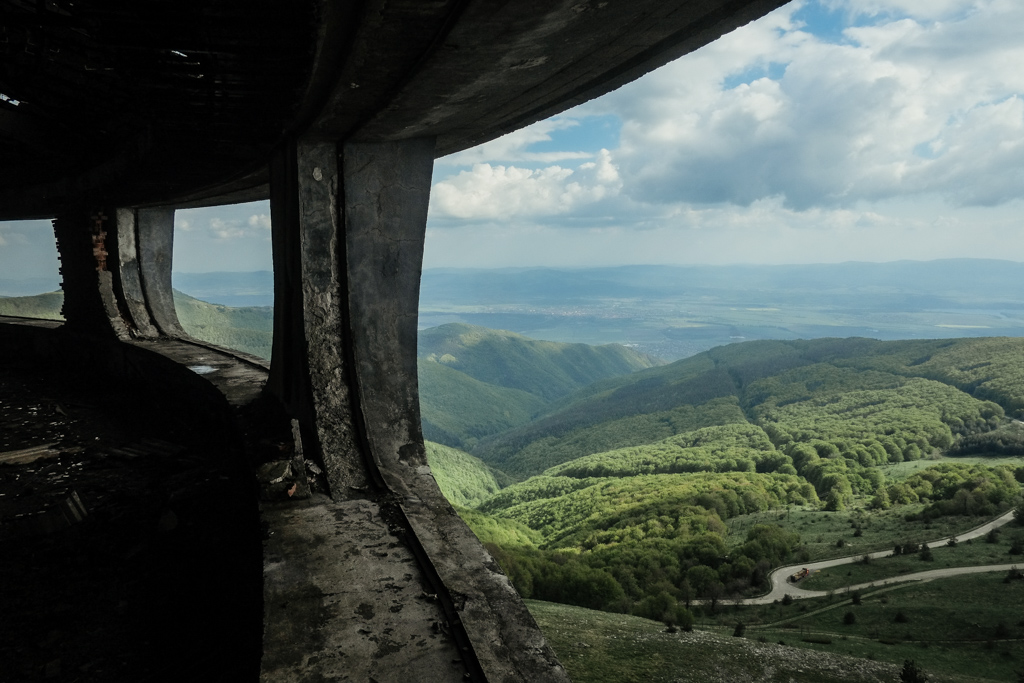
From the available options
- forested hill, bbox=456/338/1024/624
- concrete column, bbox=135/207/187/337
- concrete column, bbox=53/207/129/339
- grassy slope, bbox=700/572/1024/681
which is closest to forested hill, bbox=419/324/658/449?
forested hill, bbox=456/338/1024/624

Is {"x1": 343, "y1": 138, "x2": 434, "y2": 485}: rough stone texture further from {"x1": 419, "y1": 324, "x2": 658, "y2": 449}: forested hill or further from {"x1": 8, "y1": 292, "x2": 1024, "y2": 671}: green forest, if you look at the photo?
{"x1": 419, "y1": 324, "x2": 658, "y2": 449}: forested hill

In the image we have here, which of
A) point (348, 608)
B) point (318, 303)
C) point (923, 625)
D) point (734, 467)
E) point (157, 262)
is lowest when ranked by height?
point (734, 467)

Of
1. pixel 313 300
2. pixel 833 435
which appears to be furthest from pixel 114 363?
pixel 833 435

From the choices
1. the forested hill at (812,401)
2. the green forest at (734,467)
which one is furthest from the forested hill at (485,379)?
the forested hill at (812,401)

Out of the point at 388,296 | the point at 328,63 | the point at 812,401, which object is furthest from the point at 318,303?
the point at 812,401

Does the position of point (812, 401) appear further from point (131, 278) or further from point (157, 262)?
point (131, 278)

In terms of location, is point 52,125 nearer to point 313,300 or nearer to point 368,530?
point 313,300
